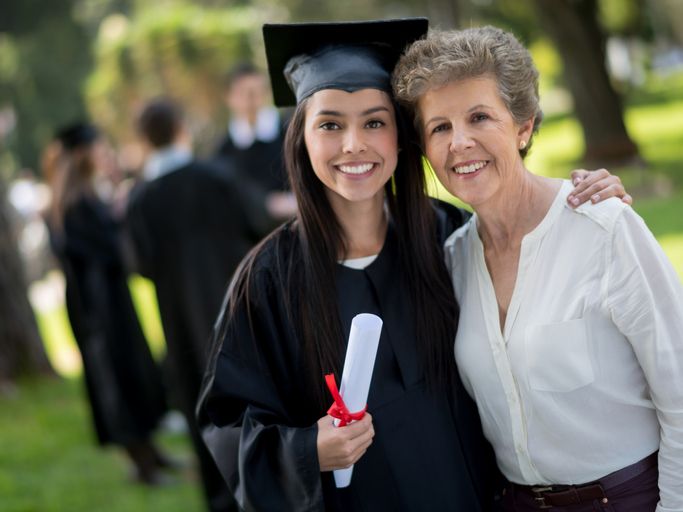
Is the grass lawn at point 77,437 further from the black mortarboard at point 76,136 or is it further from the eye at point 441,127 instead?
the black mortarboard at point 76,136

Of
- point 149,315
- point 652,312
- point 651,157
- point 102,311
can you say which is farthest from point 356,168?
point 651,157

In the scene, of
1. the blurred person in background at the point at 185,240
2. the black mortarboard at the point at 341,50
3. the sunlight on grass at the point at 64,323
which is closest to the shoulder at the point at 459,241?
the black mortarboard at the point at 341,50

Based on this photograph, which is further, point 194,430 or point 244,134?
point 244,134

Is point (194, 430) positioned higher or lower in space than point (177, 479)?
higher

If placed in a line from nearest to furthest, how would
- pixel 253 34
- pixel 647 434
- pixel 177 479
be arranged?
pixel 647 434 → pixel 177 479 → pixel 253 34

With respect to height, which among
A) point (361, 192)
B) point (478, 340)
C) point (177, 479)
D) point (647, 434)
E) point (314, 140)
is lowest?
point (177, 479)

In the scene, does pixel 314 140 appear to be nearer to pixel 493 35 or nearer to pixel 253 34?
pixel 493 35

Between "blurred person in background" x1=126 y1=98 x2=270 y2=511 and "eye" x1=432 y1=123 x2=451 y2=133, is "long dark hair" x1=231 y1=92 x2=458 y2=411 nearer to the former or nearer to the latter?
"eye" x1=432 y1=123 x2=451 y2=133

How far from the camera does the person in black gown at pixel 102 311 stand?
6375mm

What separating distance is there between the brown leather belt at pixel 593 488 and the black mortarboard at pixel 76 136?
4794 millimetres

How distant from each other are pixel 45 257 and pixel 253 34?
9670 mm

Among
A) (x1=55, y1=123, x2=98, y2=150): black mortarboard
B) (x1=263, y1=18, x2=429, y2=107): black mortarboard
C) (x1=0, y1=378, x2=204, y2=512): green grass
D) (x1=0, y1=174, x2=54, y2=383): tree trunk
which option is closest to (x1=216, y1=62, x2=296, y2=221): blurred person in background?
(x1=55, y1=123, x2=98, y2=150): black mortarboard

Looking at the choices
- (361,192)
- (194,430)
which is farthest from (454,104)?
(194,430)

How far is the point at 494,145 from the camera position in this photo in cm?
235
